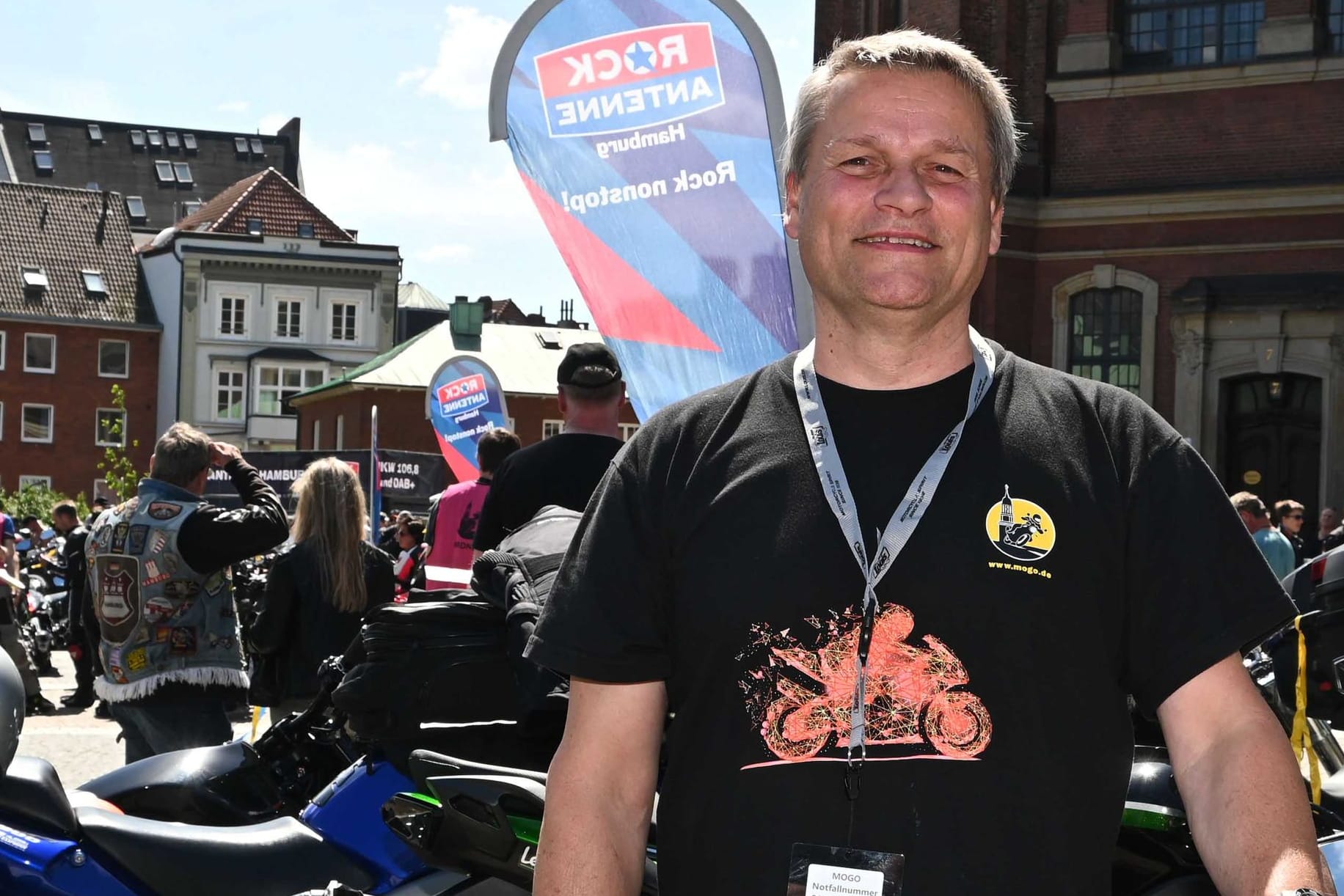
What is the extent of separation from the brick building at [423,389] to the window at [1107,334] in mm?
29957

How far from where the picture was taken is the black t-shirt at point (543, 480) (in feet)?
18.8

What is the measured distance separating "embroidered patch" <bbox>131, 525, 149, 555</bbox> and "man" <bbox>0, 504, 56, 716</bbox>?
4876 millimetres

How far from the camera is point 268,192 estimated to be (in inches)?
2908

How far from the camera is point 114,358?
232 feet

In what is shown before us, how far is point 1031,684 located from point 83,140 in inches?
3856

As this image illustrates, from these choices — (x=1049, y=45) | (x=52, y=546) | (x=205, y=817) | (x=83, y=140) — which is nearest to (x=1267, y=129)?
(x=1049, y=45)

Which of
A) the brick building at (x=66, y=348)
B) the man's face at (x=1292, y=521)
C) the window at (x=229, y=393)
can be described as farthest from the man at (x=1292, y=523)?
the window at (x=229, y=393)

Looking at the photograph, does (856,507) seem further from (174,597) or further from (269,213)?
(269,213)

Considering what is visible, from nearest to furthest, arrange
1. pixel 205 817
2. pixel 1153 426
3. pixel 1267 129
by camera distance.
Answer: pixel 1153 426 → pixel 205 817 → pixel 1267 129

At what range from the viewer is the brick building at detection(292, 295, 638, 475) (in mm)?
60469

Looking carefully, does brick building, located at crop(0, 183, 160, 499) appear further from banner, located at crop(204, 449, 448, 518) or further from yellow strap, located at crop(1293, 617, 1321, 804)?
yellow strap, located at crop(1293, 617, 1321, 804)

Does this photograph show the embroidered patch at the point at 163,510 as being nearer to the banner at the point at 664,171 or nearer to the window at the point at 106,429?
the banner at the point at 664,171

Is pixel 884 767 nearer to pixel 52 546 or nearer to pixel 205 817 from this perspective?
pixel 205 817

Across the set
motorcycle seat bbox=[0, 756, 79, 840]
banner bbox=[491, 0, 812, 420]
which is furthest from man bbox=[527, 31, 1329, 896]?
banner bbox=[491, 0, 812, 420]
